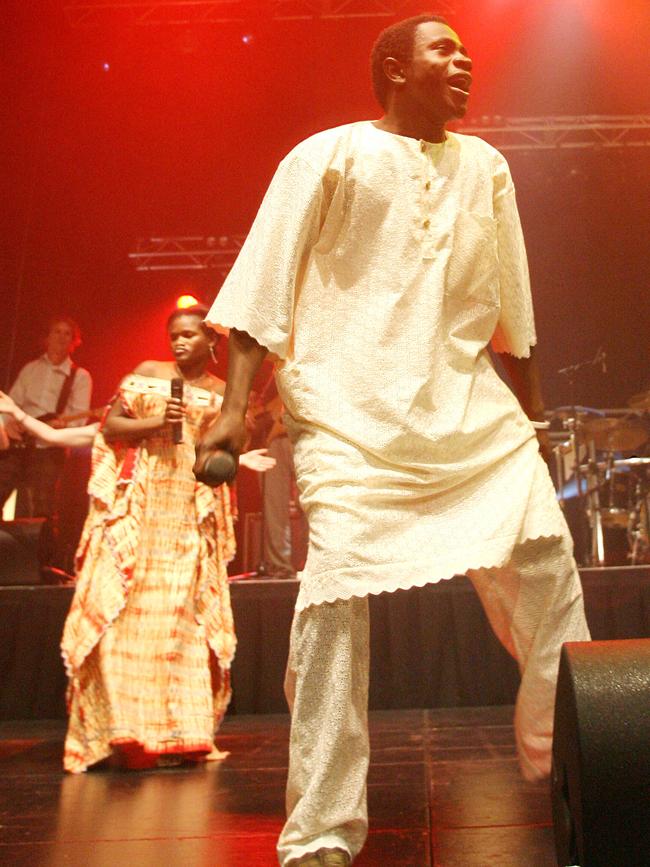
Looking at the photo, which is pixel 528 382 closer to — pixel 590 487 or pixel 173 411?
pixel 173 411

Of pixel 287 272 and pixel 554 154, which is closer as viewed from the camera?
pixel 287 272

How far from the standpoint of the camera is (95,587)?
4273 mm

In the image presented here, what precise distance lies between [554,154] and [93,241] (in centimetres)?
488

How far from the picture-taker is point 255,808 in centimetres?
287

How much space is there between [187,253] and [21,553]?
5069 mm

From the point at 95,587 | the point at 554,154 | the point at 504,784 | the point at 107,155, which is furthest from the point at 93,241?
the point at 504,784

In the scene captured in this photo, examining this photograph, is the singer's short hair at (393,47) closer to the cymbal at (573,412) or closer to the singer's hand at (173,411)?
the singer's hand at (173,411)

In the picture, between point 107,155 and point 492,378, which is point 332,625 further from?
point 107,155

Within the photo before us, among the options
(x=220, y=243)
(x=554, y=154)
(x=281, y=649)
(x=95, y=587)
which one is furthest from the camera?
(x=220, y=243)

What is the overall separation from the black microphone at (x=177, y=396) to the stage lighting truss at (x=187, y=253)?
259 inches

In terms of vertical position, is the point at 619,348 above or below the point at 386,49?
above

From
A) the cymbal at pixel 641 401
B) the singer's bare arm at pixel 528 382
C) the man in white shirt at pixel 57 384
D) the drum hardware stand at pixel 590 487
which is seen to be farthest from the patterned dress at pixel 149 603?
the cymbal at pixel 641 401

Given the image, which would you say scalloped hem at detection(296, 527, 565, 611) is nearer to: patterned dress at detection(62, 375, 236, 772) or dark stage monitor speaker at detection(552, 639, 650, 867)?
dark stage monitor speaker at detection(552, 639, 650, 867)

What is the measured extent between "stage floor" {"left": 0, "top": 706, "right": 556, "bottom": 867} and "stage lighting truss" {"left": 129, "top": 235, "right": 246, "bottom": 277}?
7016mm
